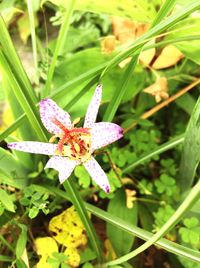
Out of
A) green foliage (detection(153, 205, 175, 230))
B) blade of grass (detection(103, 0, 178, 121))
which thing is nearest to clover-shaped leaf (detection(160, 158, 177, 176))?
green foliage (detection(153, 205, 175, 230))

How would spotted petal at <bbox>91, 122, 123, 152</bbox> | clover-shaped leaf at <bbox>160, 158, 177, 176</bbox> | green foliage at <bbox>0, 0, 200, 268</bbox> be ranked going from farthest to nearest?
clover-shaped leaf at <bbox>160, 158, 177, 176</bbox> < green foliage at <bbox>0, 0, 200, 268</bbox> < spotted petal at <bbox>91, 122, 123, 152</bbox>

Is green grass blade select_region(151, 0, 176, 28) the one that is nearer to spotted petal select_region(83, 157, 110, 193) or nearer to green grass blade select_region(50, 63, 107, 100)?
green grass blade select_region(50, 63, 107, 100)

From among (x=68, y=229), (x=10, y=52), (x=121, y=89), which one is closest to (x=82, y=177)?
(x=68, y=229)

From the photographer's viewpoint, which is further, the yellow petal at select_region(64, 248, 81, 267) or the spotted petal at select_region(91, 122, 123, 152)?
the yellow petal at select_region(64, 248, 81, 267)

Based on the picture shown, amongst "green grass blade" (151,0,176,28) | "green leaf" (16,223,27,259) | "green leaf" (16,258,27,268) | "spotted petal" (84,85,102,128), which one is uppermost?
"green grass blade" (151,0,176,28)

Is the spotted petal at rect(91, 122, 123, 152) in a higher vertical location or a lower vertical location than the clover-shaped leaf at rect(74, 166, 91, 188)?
higher

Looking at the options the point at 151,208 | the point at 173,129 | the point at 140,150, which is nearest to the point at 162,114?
the point at 173,129

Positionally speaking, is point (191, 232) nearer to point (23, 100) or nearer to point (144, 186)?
point (144, 186)
